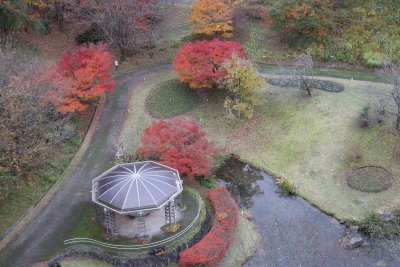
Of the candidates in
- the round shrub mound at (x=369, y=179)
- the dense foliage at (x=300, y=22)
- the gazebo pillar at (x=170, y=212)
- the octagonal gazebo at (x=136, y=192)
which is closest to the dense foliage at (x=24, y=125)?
the octagonal gazebo at (x=136, y=192)

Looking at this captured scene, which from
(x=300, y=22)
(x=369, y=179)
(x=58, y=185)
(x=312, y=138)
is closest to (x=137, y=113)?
(x=58, y=185)

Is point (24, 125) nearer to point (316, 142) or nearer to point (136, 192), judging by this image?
point (136, 192)

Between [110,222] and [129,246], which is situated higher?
[110,222]

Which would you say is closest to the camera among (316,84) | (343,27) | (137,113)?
(137,113)

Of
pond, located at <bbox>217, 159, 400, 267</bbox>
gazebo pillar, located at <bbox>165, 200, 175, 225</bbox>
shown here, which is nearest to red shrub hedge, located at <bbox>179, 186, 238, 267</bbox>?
pond, located at <bbox>217, 159, 400, 267</bbox>

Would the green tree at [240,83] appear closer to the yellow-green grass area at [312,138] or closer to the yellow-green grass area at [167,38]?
the yellow-green grass area at [312,138]

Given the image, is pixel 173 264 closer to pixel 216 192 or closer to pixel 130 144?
pixel 216 192
